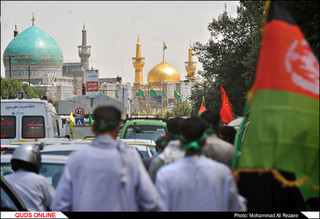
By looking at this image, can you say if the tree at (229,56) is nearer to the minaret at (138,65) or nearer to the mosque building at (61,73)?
the mosque building at (61,73)

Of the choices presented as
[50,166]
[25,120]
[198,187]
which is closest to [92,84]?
[25,120]

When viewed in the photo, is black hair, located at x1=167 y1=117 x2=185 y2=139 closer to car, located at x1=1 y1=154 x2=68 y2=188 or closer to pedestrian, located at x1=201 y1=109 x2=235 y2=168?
pedestrian, located at x1=201 y1=109 x2=235 y2=168

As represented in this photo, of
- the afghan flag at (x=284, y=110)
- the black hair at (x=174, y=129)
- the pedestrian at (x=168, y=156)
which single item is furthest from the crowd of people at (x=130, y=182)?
the black hair at (x=174, y=129)

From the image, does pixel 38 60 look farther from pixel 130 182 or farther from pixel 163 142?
pixel 130 182

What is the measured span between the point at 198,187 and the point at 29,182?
1706mm

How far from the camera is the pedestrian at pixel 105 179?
4637 millimetres

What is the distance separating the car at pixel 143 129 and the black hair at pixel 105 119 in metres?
12.8

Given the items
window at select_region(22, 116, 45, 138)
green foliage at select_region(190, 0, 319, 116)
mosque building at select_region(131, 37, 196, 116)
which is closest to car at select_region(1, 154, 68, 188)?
window at select_region(22, 116, 45, 138)

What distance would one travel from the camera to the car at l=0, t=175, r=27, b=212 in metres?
5.34

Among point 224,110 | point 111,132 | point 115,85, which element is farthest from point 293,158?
point 115,85

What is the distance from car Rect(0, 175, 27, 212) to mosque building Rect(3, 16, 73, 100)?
115m

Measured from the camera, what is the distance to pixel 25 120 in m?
19.2

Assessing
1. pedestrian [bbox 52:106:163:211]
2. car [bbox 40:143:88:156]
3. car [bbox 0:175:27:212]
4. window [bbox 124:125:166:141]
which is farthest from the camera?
window [bbox 124:125:166:141]

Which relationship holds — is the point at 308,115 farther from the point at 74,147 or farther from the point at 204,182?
the point at 74,147
